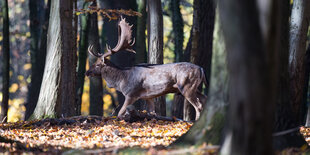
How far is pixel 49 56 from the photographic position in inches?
453

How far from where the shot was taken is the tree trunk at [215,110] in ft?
20.3

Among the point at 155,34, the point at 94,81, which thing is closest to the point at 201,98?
the point at 155,34

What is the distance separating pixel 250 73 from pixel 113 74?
837cm

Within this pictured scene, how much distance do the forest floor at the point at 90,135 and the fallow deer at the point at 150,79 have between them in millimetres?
1146

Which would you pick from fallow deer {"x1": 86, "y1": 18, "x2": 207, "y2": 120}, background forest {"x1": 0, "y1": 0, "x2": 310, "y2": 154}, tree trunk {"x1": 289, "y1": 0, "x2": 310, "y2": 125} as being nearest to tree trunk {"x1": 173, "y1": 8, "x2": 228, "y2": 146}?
background forest {"x1": 0, "y1": 0, "x2": 310, "y2": 154}

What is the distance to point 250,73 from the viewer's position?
170 inches

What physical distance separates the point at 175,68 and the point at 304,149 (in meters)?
5.43

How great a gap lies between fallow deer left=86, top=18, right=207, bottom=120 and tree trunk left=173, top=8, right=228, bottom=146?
5.00 meters

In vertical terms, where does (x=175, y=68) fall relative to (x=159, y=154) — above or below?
above

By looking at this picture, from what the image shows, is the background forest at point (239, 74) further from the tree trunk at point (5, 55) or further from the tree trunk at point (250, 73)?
the tree trunk at point (5, 55)

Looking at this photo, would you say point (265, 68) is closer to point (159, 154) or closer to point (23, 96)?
point (159, 154)

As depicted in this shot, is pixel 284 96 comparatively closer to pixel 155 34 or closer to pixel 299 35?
pixel 299 35

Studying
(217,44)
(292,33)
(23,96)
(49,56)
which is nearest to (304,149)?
(217,44)

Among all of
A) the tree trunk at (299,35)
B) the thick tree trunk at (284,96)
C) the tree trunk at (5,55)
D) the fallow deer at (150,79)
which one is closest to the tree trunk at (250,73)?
the thick tree trunk at (284,96)
